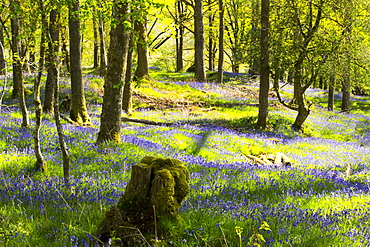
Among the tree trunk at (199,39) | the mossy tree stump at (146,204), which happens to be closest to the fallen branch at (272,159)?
the mossy tree stump at (146,204)

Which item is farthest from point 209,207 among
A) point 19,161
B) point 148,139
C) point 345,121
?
point 345,121

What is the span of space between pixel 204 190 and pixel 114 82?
467 centimetres

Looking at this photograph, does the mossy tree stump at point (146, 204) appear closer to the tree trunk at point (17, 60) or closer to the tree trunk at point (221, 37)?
the tree trunk at point (17, 60)

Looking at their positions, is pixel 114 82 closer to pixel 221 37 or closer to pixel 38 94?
pixel 38 94

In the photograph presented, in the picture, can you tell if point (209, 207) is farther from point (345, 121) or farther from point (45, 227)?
point (345, 121)

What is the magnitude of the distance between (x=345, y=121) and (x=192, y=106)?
10934 mm

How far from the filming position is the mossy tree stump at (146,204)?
3.54 m

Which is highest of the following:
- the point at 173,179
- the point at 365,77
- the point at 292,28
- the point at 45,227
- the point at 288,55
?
the point at 292,28

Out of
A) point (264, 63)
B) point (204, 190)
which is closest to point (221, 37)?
point (264, 63)

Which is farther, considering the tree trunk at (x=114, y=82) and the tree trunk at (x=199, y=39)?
the tree trunk at (x=199, y=39)

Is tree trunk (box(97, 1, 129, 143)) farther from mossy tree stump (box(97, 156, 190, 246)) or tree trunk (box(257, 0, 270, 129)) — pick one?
tree trunk (box(257, 0, 270, 129))

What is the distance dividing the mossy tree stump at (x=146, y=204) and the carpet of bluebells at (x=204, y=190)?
0.26 meters

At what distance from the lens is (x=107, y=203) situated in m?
4.95

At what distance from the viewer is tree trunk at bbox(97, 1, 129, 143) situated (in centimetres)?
895
